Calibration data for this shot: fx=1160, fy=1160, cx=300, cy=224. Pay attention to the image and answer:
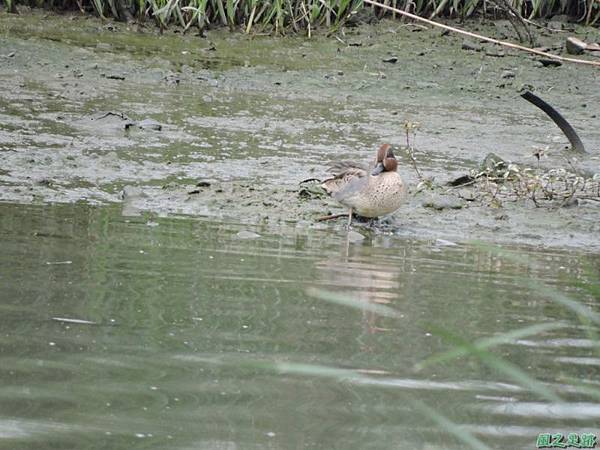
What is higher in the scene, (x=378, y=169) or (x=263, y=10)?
(x=263, y=10)

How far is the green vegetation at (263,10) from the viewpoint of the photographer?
1366 cm

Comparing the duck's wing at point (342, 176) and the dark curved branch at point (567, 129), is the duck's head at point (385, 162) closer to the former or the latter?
the duck's wing at point (342, 176)

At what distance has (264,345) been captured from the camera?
4.12 meters

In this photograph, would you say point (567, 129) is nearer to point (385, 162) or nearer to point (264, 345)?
point (385, 162)

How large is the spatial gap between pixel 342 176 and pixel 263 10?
664cm

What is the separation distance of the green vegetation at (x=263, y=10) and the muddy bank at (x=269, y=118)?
25 centimetres

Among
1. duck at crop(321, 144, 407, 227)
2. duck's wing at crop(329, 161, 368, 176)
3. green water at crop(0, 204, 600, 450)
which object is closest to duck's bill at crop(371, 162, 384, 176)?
duck at crop(321, 144, 407, 227)

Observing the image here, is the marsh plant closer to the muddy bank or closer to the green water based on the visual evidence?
the muddy bank

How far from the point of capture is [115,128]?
31.6 ft

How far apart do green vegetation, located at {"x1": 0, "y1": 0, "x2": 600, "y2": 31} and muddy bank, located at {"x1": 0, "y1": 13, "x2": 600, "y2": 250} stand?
250 mm

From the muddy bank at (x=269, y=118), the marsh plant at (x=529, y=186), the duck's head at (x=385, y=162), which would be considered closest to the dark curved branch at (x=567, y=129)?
the muddy bank at (x=269, y=118)

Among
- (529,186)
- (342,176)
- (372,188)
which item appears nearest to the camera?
(372,188)

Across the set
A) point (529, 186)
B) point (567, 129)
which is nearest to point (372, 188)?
point (529, 186)

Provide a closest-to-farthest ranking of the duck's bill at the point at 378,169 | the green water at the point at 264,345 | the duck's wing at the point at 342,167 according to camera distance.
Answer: the green water at the point at 264,345 < the duck's bill at the point at 378,169 < the duck's wing at the point at 342,167
